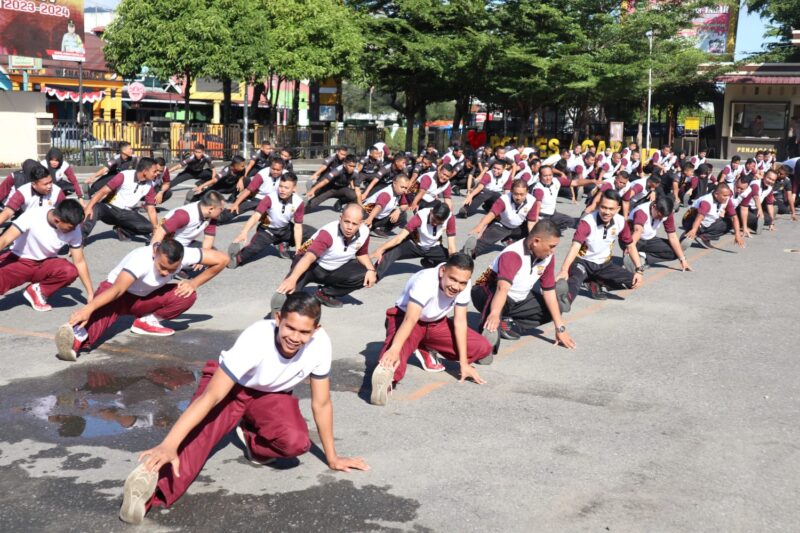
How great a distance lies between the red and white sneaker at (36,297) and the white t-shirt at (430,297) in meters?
4.31

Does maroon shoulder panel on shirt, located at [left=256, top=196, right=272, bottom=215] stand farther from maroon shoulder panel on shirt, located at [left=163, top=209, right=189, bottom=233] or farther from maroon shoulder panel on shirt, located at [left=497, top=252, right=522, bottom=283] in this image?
maroon shoulder panel on shirt, located at [left=497, top=252, right=522, bottom=283]

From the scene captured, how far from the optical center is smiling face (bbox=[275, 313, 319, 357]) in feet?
16.0

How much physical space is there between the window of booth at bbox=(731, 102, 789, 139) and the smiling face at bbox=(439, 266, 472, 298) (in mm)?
41319

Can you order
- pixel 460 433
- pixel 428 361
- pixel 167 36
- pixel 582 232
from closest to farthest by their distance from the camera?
pixel 460 433 < pixel 428 361 < pixel 582 232 < pixel 167 36

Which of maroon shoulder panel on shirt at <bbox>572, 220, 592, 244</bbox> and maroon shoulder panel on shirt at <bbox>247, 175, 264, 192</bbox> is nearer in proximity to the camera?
maroon shoulder panel on shirt at <bbox>572, 220, 592, 244</bbox>

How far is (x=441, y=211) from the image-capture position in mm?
11258

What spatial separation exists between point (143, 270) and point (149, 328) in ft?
3.19

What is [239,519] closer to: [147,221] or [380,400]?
[380,400]

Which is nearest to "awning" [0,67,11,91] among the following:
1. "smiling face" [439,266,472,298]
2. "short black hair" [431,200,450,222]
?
"short black hair" [431,200,450,222]

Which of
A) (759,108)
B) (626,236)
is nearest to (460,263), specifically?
(626,236)

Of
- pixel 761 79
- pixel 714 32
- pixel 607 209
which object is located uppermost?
pixel 714 32

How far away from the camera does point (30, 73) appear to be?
43500 mm

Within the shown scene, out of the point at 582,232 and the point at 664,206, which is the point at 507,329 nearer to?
the point at 582,232

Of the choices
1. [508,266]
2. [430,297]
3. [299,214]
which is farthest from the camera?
[299,214]
